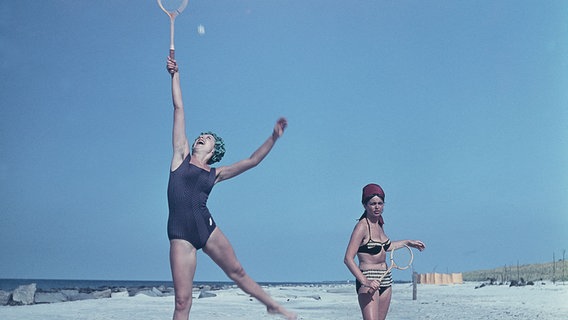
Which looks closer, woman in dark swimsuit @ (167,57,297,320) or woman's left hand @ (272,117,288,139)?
woman in dark swimsuit @ (167,57,297,320)

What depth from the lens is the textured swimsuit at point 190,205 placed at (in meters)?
6.31

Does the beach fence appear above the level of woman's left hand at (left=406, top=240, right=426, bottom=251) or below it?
above

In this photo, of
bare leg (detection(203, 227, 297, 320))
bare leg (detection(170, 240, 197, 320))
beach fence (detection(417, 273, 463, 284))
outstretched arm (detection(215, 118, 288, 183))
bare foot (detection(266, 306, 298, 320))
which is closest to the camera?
bare leg (detection(170, 240, 197, 320))

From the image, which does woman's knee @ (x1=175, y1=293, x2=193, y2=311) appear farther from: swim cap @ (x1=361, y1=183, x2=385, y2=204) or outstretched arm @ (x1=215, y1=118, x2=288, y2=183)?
swim cap @ (x1=361, y1=183, x2=385, y2=204)

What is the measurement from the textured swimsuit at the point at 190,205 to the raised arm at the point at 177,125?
8cm

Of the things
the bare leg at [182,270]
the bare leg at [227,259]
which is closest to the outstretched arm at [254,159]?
the bare leg at [227,259]

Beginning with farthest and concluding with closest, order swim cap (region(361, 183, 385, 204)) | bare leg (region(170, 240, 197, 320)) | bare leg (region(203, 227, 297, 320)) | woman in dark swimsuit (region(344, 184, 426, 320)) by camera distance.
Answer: swim cap (region(361, 183, 385, 204)) → woman in dark swimsuit (region(344, 184, 426, 320)) → bare leg (region(203, 227, 297, 320)) → bare leg (region(170, 240, 197, 320))

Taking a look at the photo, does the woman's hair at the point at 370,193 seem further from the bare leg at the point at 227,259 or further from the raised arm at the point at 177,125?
the raised arm at the point at 177,125

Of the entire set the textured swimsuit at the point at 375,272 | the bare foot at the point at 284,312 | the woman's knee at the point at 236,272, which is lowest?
the bare foot at the point at 284,312

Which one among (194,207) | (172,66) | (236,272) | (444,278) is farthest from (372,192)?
(444,278)

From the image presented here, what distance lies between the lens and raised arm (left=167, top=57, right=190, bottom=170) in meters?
6.63

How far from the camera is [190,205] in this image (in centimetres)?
640

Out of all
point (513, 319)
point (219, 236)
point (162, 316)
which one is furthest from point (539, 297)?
point (219, 236)

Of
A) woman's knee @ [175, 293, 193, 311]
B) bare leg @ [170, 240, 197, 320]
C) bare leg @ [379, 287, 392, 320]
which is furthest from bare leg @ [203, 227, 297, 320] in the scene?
bare leg @ [379, 287, 392, 320]
